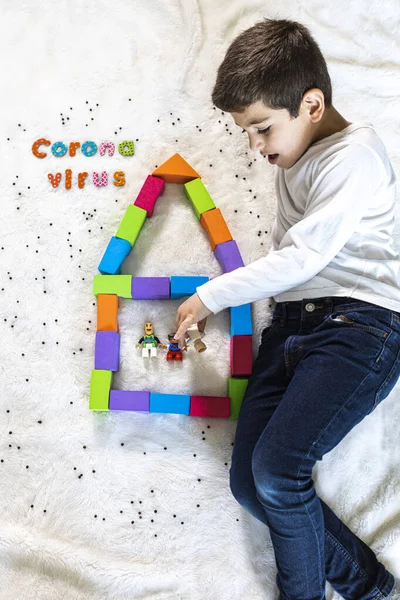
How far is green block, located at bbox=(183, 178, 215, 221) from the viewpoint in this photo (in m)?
1.23

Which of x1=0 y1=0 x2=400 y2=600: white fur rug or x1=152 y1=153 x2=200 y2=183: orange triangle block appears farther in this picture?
x1=152 y1=153 x2=200 y2=183: orange triangle block

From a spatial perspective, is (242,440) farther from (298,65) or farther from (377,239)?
(298,65)

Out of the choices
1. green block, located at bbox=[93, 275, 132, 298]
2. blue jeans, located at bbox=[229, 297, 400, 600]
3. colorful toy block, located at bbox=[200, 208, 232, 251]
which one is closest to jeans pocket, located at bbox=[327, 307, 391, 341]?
blue jeans, located at bbox=[229, 297, 400, 600]

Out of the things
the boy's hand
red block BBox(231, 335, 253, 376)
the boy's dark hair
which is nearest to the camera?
the boy's dark hair

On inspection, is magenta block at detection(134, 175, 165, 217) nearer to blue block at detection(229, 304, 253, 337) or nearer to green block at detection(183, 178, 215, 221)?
green block at detection(183, 178, 215, 221)

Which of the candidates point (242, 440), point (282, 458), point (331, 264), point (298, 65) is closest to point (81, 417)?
point (242, 440)

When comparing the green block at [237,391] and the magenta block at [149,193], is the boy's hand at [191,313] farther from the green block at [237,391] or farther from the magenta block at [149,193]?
the magenta block at [149,193]

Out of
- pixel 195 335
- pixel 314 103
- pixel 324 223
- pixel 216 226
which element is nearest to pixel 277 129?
pixel 314 103

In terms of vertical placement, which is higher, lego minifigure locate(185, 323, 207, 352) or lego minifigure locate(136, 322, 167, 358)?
lego minifigure locate(185, 323, 207, 352)

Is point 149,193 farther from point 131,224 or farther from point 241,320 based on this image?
point 241,320

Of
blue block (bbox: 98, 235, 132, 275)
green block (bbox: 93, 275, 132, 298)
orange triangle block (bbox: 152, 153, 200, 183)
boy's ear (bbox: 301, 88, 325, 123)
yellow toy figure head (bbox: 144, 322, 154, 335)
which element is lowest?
yellow toy figure head (bbox: 144, 322, 154, 335)

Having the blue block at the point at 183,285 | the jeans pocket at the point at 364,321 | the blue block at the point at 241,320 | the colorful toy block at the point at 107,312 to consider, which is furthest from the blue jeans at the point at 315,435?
the colorful toy block at the point at 107,312

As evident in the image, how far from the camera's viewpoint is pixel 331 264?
41.1 inches

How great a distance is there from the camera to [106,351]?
117cm
